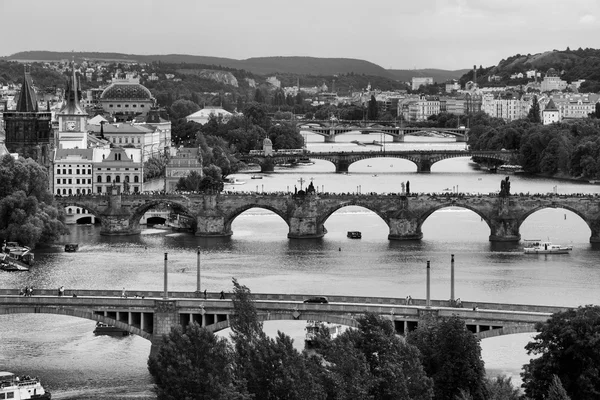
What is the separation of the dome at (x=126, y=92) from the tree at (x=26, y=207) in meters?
59.9

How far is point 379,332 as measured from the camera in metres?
31.1

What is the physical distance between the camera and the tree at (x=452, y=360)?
31.3 m

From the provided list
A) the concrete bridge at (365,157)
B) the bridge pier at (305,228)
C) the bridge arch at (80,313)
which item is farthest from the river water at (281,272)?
the concrete bridge at (365,157)

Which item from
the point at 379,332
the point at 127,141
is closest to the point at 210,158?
the point at 127,141

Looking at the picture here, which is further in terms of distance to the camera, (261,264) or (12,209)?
(12,209)

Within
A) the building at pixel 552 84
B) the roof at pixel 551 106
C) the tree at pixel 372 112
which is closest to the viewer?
the roof at pixel 551 106

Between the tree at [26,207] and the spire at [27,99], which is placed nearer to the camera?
the tree at [26,207]

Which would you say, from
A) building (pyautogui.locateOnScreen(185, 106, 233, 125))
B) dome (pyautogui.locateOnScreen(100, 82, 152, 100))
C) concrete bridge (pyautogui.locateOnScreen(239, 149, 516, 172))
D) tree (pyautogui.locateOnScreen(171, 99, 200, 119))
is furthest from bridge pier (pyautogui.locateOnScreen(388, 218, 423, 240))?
tree (pyautogui.locateOnScreen(171, 99, 200, 119))

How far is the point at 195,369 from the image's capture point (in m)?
29.1

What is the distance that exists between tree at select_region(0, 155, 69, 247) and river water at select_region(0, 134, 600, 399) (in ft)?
3.48

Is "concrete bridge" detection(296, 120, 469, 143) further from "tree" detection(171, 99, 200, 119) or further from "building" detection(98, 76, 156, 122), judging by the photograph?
"building" detection(98, 76, 156, 122)

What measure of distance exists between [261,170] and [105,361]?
59.3 meters

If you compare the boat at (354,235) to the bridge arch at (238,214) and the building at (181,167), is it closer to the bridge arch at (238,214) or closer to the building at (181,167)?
the bridge arch at (238,214)

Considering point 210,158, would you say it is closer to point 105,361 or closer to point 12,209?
point 12,209
